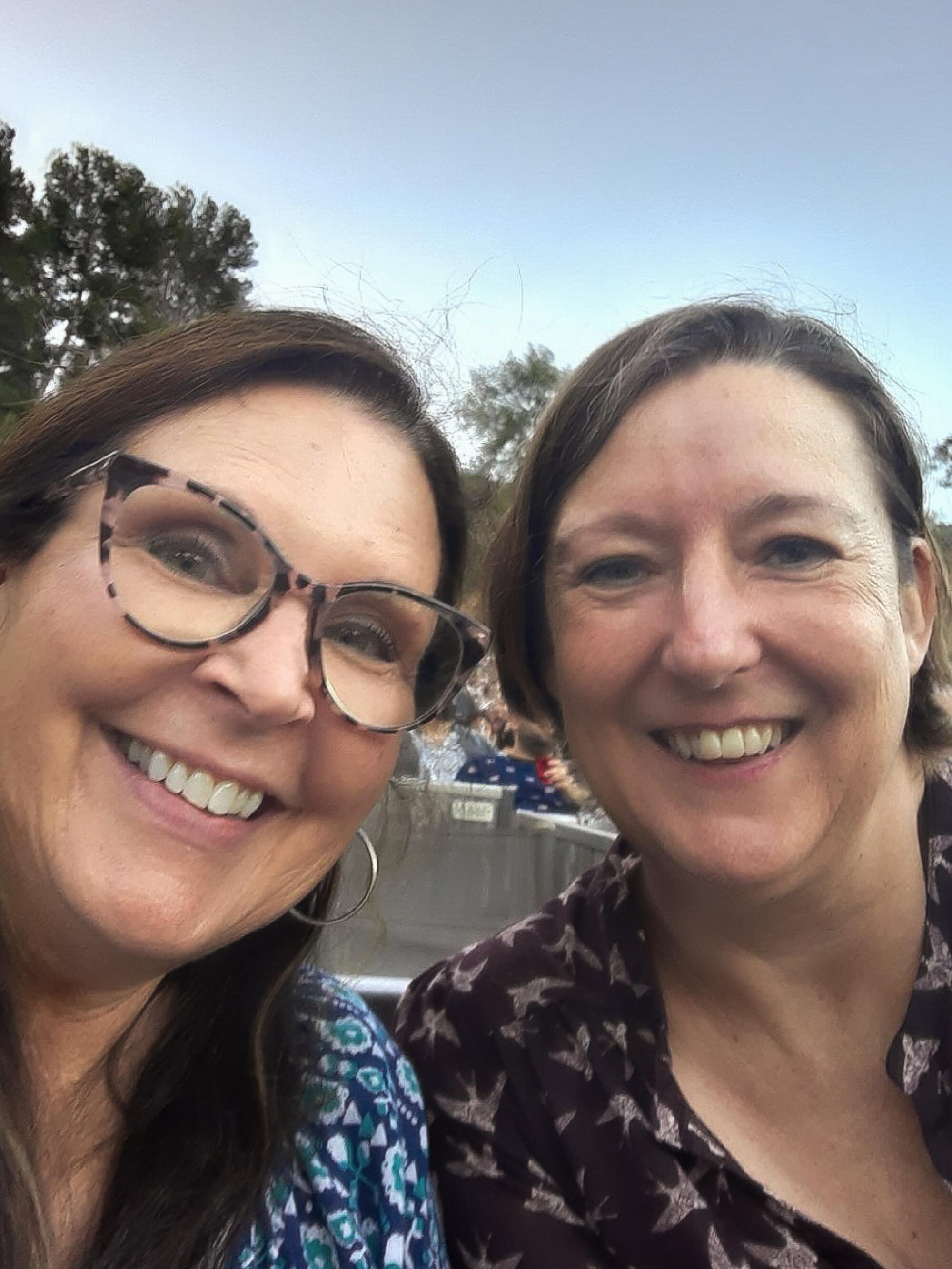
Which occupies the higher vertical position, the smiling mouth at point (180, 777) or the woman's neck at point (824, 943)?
the smiling mouth at point (180, 777)

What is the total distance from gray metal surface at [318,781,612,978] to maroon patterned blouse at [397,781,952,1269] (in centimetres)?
118

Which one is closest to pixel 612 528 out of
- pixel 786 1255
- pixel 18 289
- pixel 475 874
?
pixel 786 1255

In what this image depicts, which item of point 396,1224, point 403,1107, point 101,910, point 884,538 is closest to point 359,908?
point 403,1107

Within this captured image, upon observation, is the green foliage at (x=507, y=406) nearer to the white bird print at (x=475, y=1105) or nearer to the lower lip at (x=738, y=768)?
the lower lip at (x=738, y=768)

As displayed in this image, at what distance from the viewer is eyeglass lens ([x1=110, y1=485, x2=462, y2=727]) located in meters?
1.04

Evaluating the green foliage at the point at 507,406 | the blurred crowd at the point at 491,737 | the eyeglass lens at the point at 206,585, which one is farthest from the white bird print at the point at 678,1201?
the green foliage at the point at 507,406

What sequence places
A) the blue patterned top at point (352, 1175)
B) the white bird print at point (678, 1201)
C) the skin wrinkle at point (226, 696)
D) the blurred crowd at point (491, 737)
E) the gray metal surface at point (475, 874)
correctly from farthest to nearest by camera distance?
1. the gray metal surface at point (475, 874)
2. the blurred crowd at point (491, 737)
3. the white bird print at point (678, 1201)
4. the blue patterned top at point (352, 1175)
5. the skin wrinkle at point (226, 696)

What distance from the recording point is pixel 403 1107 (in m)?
1.41

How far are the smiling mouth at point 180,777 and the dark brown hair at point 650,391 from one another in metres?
0.75

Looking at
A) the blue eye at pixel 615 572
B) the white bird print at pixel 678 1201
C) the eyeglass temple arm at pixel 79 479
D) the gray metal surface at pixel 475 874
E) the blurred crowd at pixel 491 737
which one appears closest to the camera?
the eyeglass temple arm at pixel 79 479

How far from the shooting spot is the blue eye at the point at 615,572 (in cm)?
142

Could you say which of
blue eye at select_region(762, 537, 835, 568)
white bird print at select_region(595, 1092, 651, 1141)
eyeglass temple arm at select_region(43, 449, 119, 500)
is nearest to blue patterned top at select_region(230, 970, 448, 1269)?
white bird print at select_region(595, 1092, 651, 1141)

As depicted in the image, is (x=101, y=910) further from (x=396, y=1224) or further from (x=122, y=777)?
(x=396, y=1224)

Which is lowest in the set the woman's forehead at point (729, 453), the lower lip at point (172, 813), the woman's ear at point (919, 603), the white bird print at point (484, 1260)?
the white bird print at point (484, 1260)
